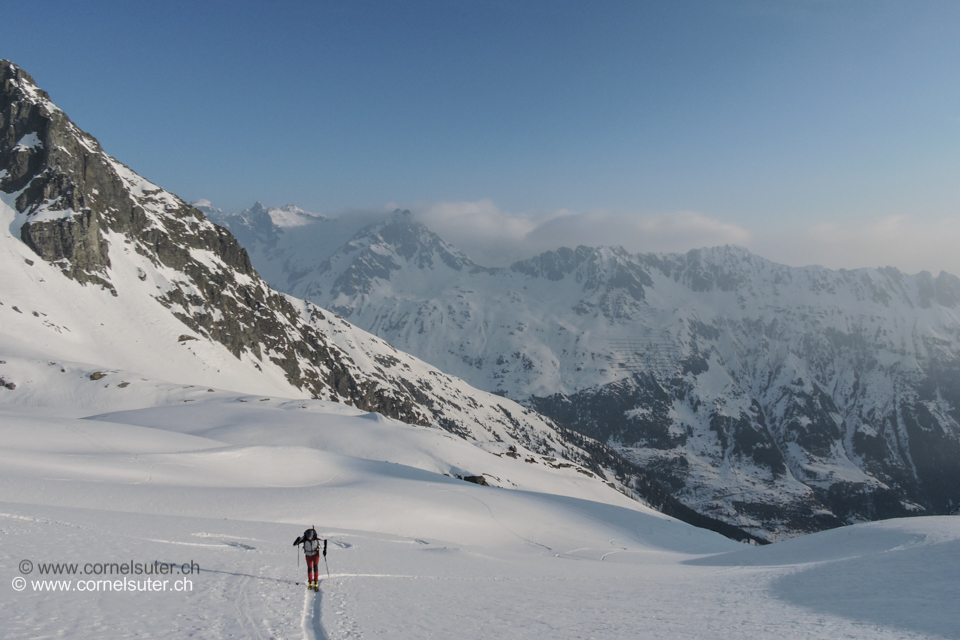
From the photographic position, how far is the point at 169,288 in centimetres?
14075

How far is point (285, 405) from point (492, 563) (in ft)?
225

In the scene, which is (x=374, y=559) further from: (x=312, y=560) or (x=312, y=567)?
(x=312, y=560)

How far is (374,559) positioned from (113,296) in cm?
13029

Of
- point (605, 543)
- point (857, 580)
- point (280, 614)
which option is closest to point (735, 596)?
point (857, 580)

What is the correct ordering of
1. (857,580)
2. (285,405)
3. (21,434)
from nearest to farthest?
(857,580) → (21,434) → (285,405)

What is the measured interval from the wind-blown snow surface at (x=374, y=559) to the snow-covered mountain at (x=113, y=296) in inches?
1392

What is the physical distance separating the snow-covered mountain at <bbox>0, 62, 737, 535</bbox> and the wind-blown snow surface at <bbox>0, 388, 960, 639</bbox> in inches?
1392

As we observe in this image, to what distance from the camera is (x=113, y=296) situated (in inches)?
4894

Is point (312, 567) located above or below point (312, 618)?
above

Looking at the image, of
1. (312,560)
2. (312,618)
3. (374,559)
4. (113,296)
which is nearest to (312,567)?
(312,560)

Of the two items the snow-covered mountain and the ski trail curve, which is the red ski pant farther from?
the snow-covered mountain

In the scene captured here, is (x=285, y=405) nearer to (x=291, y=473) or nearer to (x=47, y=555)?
(x=291, y=473)

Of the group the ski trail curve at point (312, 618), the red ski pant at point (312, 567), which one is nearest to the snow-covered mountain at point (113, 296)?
the red ski pant at point (312, 567)

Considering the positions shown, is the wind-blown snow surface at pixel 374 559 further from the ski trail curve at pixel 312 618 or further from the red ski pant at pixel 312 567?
the red ski pant at pixel 312 567
